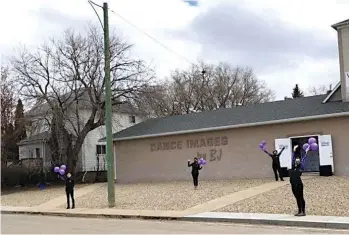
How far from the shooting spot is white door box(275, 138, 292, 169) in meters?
25.5

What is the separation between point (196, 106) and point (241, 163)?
29.8m

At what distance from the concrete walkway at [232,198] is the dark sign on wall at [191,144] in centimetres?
595

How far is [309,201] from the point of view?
16.7 meters

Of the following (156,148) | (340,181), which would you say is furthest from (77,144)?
(340,181)

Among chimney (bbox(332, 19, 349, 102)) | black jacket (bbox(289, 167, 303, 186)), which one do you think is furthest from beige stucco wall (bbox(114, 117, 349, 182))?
black jacket (bbox(289, 167, 303, 186))

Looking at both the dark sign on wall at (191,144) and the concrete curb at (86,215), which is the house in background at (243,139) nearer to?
the dark sign on wall at (191,144)

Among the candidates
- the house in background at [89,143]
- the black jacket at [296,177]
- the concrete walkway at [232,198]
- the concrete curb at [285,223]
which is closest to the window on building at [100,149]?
the house in background at [89,143]

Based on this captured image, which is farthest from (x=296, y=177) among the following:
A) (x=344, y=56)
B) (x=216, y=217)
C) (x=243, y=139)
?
(x=344, y=56)

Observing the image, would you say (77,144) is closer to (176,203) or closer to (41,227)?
(176,203)

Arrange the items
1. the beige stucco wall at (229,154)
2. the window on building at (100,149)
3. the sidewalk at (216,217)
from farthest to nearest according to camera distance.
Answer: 1. the window on building at (100,149)
2. the beige stucco wall at (229,154)
3. the sidewalk at (216,217)

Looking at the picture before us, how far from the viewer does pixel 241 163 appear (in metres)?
27.2

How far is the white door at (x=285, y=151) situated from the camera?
25.5 meters

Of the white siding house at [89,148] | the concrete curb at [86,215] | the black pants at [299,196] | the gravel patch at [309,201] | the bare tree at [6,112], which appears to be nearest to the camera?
the black pants at [299,196]

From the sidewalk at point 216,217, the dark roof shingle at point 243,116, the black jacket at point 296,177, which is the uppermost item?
the dark roof shingle at point 243,116
